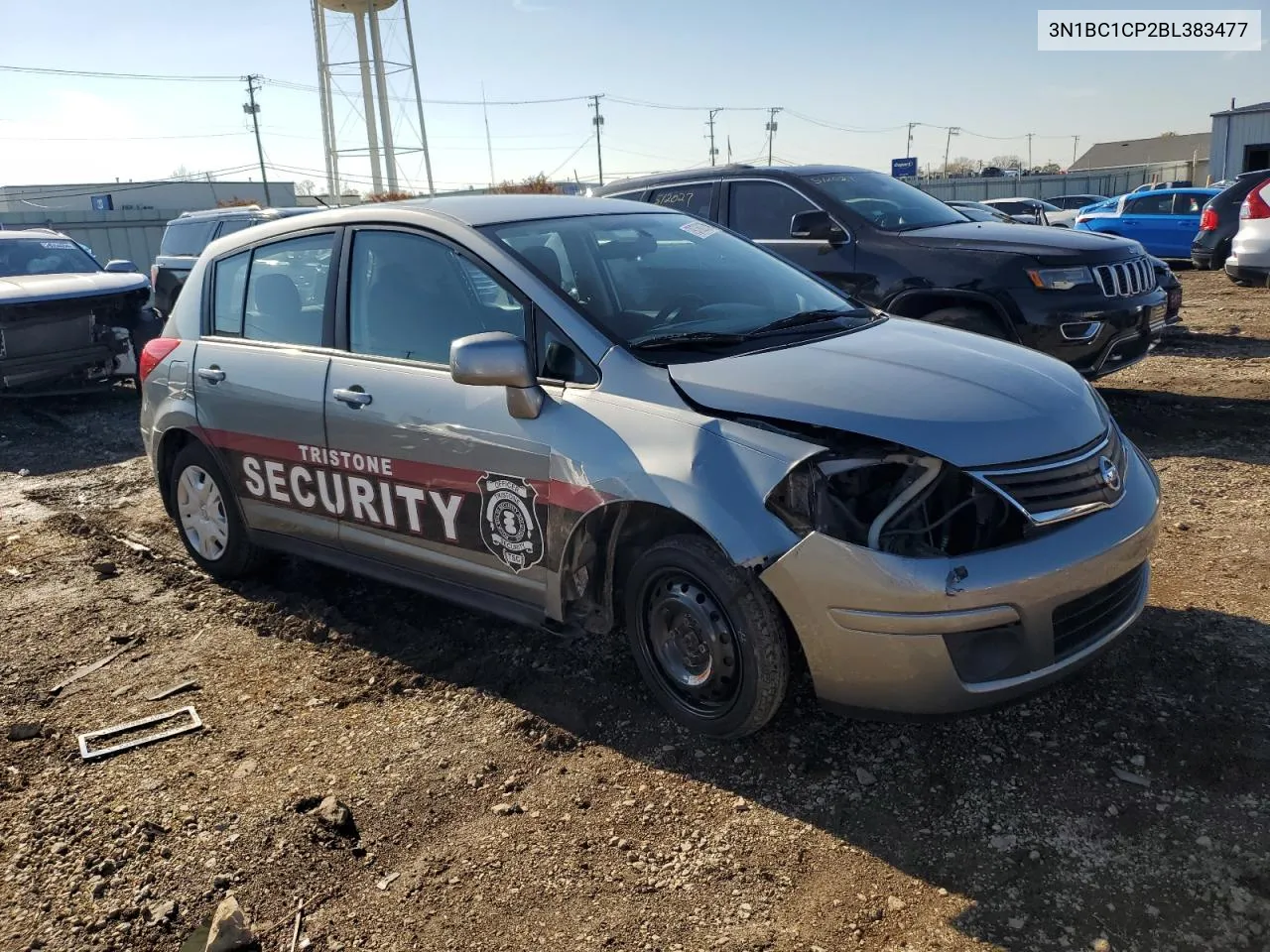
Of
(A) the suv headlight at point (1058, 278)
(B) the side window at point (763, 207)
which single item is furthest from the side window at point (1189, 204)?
(B) the side window at point (763, 207)

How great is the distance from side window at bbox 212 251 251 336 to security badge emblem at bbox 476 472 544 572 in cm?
193

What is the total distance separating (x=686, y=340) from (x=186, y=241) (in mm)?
12360

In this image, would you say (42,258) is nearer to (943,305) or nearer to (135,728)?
(135,728)

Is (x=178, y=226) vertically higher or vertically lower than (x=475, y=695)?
higher

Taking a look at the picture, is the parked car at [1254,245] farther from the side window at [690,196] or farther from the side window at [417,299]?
the side window at [417,299]

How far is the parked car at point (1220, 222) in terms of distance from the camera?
1447 centimetres

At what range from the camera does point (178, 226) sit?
13.8 metres

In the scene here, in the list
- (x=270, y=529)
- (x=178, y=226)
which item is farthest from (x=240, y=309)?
(x=178, y=226)

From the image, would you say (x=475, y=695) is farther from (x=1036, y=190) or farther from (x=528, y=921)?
(x=1036, y=190)

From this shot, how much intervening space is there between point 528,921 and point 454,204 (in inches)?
110

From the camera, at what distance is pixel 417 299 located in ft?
12.8

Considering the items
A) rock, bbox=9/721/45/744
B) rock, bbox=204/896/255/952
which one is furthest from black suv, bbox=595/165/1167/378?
rock, bbox=204/896/255/952

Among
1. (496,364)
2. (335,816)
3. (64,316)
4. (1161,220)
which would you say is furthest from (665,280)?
(1161,220)

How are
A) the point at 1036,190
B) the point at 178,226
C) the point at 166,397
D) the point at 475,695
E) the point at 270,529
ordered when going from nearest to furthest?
the point at 475,695, the point at 270,529, the point at 166,397, the point at 178,226, the point at 1036,190
